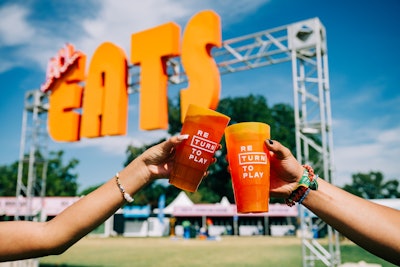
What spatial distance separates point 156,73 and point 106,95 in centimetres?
187

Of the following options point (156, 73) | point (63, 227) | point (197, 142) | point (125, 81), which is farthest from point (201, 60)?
point (63, 227)

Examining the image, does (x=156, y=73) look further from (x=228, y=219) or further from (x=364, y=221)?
(x=228, y=219)

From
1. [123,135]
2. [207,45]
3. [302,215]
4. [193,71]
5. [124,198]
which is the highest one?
[207,45]

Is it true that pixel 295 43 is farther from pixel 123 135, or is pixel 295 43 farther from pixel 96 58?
pixel 96 58

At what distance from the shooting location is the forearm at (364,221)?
1.01 metres

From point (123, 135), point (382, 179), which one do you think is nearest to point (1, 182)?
point (123, 135)

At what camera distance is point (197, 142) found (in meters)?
1.24

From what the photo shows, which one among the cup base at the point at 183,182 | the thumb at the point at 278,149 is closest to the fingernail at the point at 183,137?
the cup base at the point at 183,182

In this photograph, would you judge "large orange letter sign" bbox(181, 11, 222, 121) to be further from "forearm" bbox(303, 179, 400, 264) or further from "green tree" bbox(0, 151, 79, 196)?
"green tree" bbox(0, 151, 79, 196)

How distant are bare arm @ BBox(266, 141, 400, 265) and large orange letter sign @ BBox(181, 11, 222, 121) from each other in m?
7.21

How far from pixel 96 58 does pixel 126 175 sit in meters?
10.6

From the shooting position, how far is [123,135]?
1028cm

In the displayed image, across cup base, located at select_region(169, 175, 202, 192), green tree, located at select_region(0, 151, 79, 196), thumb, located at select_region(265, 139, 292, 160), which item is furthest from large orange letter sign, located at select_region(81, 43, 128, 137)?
green tree, located at select_region(0, 151, 79, 196)

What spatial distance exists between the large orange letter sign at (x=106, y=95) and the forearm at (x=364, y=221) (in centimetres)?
932
